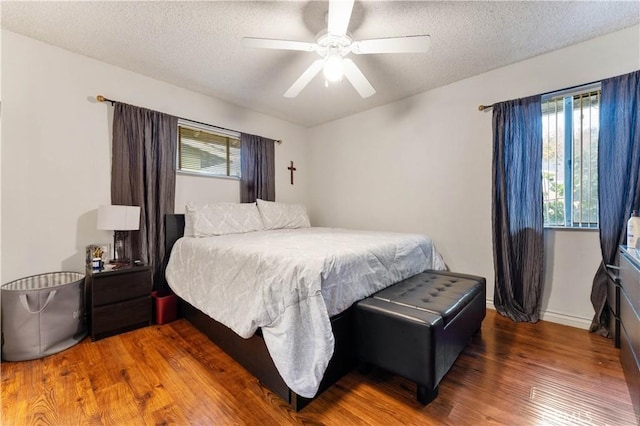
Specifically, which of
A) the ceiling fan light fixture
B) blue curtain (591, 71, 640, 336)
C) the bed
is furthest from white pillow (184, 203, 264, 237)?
blue curtain (591, 71, 640, 336)

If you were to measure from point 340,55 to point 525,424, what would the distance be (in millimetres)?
2455

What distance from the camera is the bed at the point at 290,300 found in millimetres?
1431

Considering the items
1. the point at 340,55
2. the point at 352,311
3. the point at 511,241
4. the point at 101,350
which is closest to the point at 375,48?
the point at 340,55

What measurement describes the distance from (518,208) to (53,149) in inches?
167

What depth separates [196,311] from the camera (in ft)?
7.86

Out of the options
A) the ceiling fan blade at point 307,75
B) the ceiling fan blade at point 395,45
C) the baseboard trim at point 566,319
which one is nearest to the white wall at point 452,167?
the baseboard trim at point 566,319

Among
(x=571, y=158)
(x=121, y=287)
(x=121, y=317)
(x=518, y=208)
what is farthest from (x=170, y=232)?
(x=571, y=158)

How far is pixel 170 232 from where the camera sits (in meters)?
2.91

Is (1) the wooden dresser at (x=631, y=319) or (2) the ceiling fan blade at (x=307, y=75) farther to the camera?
(2) the ceiling fan blade at (x=307, y=75)

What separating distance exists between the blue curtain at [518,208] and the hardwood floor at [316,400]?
20.5 inches

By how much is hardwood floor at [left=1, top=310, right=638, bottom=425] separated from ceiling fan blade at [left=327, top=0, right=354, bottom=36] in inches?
87.6

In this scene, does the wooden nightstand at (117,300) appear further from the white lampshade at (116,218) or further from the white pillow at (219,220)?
the white pillow at (219,220)

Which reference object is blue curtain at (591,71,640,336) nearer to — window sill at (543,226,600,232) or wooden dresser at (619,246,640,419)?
window sill at (543,226,600,232)

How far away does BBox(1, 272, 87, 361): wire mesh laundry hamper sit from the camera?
1900mm
